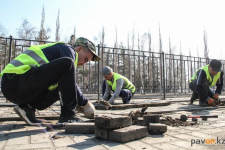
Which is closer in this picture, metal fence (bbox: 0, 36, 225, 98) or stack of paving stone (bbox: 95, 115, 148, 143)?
stack of paving stone (bbox: 95, 115, 148, 143)

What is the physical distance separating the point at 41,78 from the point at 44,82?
67mm

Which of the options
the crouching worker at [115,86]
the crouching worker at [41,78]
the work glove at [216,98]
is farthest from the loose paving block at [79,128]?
the work glove at [216,98]

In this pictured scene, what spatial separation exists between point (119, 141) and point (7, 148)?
38.9 inches

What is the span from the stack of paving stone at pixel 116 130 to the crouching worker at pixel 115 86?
3.04 metres

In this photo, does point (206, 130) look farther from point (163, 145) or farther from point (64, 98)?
point (64, 98)

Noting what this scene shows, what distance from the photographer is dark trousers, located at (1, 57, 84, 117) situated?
2205mm

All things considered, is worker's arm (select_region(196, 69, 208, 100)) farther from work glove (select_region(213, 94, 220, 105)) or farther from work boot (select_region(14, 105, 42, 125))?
work boot (select_region(14, 105, 42, 125))

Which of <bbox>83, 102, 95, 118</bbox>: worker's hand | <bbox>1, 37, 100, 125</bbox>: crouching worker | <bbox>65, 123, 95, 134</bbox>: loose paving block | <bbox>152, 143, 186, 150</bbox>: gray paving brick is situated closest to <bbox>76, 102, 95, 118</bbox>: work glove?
<bbox>83, 102, 95, 118</bbox>: worker's hand

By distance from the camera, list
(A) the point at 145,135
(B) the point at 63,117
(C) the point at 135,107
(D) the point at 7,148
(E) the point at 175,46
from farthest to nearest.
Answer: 1. (E) the point at 175,46
2. (C) the point at 135,107
3. (B) the point at 63,117
4. (A) the point at 145,135
5. (D) the point at 7,148

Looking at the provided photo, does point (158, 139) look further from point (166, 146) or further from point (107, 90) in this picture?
point (107, 90)

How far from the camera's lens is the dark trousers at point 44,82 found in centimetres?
221

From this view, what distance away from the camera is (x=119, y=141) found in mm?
1794

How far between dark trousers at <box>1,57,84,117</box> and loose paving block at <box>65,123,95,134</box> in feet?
0.97

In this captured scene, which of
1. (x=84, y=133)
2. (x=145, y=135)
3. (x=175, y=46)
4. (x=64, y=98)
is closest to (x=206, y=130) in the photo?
(x=145, y=135)
